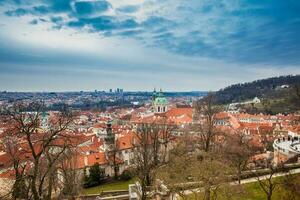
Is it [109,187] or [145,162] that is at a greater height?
[145,162]

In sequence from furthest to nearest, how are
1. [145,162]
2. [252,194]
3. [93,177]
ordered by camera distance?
[93,177] → [145,162] → [252,194]

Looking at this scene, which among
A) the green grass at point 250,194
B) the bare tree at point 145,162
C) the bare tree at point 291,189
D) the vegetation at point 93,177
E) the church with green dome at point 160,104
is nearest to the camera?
the green grass at point 250,194

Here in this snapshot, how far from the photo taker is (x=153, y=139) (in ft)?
120

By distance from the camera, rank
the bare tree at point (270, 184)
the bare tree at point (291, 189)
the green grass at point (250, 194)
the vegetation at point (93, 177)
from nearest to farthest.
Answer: the green grass at point (250, 194)
the bare tree at point (291, 189)
the bare tree at point (270, 184)
the vegetation at point (93, 177)

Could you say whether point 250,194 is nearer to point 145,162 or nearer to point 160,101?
point 145,162

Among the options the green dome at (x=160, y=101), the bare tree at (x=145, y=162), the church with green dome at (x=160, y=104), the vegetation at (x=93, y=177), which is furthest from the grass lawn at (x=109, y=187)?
the church with green dome at (x=160, y=104)

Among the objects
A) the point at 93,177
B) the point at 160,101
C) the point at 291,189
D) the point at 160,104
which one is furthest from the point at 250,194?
the point at 160,104

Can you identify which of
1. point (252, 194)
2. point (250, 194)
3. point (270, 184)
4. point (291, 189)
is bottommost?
point (252, 194)

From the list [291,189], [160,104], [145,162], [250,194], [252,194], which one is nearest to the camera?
[291,189]

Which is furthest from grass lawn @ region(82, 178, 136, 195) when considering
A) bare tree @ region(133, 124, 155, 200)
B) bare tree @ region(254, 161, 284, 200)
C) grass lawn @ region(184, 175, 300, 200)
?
bare tree @ region(254, 161, 284, 200)

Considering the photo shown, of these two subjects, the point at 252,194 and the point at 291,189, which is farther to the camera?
the point at 252,194

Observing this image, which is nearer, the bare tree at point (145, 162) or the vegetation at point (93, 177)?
the bare tree at point (145, 162)

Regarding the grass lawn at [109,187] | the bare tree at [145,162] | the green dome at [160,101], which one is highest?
the green dome at [160,101]

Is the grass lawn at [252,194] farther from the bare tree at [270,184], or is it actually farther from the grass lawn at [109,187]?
the grass lawn at [109,187]
